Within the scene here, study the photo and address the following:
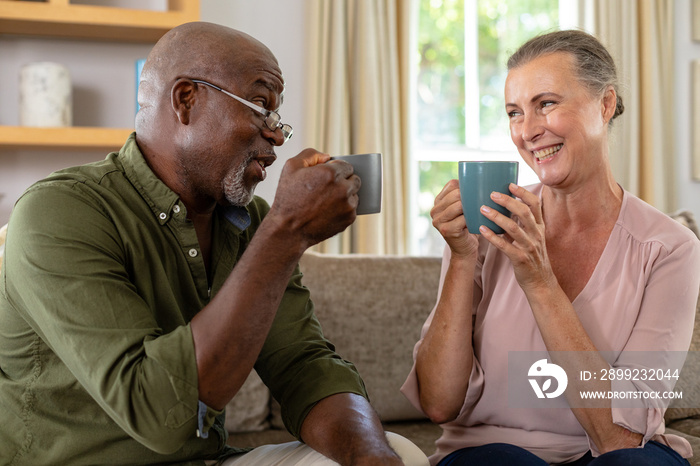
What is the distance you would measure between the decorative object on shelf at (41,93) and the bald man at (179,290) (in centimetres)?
142

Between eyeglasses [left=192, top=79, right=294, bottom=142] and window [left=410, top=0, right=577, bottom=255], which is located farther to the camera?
window [left=410, top=0, right=577, bottom=255]

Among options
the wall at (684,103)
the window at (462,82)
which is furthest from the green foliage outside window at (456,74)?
the wall at (684,103)

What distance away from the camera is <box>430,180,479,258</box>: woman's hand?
1.31 metres

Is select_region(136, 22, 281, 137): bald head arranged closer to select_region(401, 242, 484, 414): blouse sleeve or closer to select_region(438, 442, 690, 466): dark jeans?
select_region(401, 242, 484, 414): blouse sleeve

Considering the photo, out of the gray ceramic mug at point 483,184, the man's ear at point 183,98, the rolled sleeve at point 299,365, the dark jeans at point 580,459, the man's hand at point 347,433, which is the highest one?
the man's ear at point 183,98

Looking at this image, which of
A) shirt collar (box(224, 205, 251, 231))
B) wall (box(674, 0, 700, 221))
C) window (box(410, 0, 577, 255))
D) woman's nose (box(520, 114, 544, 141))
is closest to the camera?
shirt collar (box(224, 205, 251, 231))

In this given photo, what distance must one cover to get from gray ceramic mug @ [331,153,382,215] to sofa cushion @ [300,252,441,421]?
962mm

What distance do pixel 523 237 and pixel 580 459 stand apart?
1.54 ft

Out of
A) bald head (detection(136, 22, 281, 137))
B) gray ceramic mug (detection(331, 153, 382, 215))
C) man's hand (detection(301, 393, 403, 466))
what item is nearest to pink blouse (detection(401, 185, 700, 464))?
man's hand (detection(301, 393, 403, 466))

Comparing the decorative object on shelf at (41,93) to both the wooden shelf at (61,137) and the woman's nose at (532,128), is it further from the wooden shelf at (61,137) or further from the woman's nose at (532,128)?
the woman's nose at (532,128)

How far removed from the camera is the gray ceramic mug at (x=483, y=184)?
122 centimetres

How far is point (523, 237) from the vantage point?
50.1 inches

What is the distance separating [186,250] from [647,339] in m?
0.88

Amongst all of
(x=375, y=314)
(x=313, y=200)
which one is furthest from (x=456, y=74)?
(x=313, y=200)
